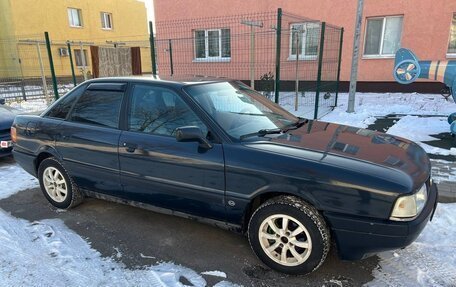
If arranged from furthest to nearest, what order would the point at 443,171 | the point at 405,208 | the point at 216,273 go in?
the point at 443,171 < the point at 216,273 < the point at 405,208

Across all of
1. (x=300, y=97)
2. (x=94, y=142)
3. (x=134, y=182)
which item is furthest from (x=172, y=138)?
(x=300, y=97)

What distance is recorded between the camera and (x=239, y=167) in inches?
109

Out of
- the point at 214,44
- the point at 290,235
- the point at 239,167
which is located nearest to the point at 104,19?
the point at 214,44

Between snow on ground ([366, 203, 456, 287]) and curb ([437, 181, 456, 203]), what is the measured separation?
1.93 ft

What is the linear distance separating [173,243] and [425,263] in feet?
7.29

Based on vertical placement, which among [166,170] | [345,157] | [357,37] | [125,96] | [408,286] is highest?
[357,37]

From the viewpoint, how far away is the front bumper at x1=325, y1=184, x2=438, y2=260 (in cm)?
242

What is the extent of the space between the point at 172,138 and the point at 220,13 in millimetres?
12418

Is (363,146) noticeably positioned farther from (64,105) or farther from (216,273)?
(64,105)

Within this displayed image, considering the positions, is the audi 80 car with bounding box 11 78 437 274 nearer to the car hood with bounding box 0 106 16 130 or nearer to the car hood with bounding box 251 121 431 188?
the car hood with bounding box 251 121 431 188

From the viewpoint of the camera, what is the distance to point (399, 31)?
11.8 meters

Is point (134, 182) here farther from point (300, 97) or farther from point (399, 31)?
point (399, 31)

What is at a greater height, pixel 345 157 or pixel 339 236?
pixel 345 157

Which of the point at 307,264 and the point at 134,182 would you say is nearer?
the point at 307,264
